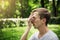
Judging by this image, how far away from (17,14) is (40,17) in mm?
2326

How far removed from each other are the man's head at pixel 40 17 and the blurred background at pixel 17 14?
2207 millimetres

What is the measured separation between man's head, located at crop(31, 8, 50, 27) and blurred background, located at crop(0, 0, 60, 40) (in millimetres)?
2207

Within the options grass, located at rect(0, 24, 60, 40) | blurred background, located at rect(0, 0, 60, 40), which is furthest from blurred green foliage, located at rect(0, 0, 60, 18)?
grass, located at rect(0, 24, 60, 40)

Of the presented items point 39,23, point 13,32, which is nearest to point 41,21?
point 39,23

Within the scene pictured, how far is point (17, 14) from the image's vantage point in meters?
3.51

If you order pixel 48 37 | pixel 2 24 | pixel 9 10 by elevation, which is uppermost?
pixel 48 37

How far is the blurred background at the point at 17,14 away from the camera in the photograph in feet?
11.3

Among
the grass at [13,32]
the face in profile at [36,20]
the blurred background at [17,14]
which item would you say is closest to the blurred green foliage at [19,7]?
the blurred background at [17,14]

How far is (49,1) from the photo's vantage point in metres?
3.54

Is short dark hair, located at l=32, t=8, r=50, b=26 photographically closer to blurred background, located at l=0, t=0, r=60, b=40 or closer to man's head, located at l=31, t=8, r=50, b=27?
man's head, located at l=31, t=8, r=50, b=27

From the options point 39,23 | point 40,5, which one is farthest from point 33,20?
point 40,5

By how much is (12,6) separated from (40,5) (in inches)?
18.0

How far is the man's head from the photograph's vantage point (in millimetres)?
1191

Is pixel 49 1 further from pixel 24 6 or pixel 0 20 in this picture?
pixel 0 20
